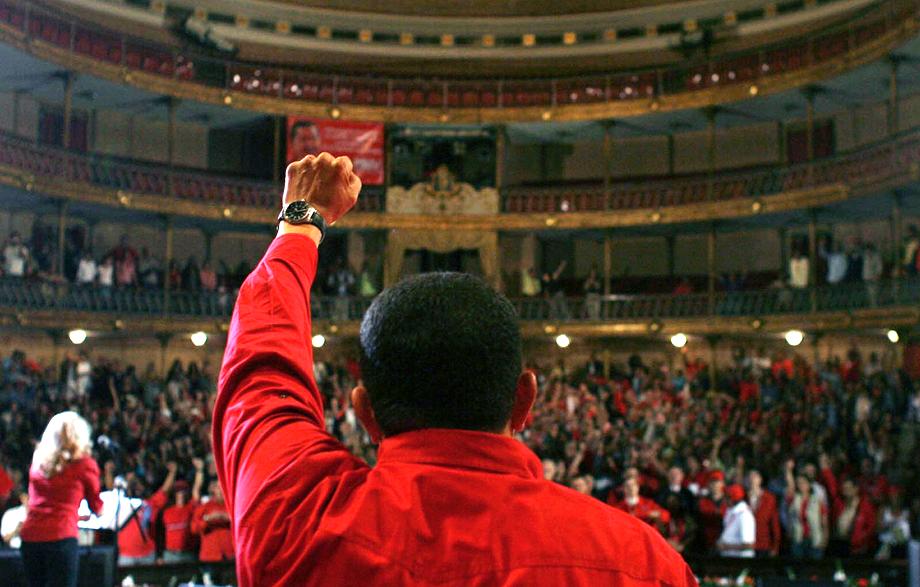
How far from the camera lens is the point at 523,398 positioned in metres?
1.71

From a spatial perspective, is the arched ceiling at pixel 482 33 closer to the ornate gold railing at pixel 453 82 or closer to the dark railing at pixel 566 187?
the ornate gold railing at pixel 453 82

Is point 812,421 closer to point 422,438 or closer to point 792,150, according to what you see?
point 792,150

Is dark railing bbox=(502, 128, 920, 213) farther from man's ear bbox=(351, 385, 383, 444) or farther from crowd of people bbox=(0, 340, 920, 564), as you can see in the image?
man's ear bbox=(351, 385, 383, 444)

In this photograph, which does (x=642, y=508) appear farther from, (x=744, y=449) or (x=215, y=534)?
(x=744, y=449)

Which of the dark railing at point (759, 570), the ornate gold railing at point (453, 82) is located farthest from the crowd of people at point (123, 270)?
the dark railing at point (759, 570)

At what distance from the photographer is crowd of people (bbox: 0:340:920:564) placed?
14.2m

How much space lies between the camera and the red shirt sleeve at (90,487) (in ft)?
19.9

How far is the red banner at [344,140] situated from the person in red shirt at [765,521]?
16381 mm

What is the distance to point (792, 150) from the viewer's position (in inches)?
1204

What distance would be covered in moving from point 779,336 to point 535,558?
91.8 ft

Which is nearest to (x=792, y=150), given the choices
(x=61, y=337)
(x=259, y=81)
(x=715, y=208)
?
(x=715, y=208)

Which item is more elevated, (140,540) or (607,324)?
(607,324)

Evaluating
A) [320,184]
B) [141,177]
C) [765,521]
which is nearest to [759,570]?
[765,521]

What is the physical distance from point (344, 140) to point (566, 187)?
6.67m
